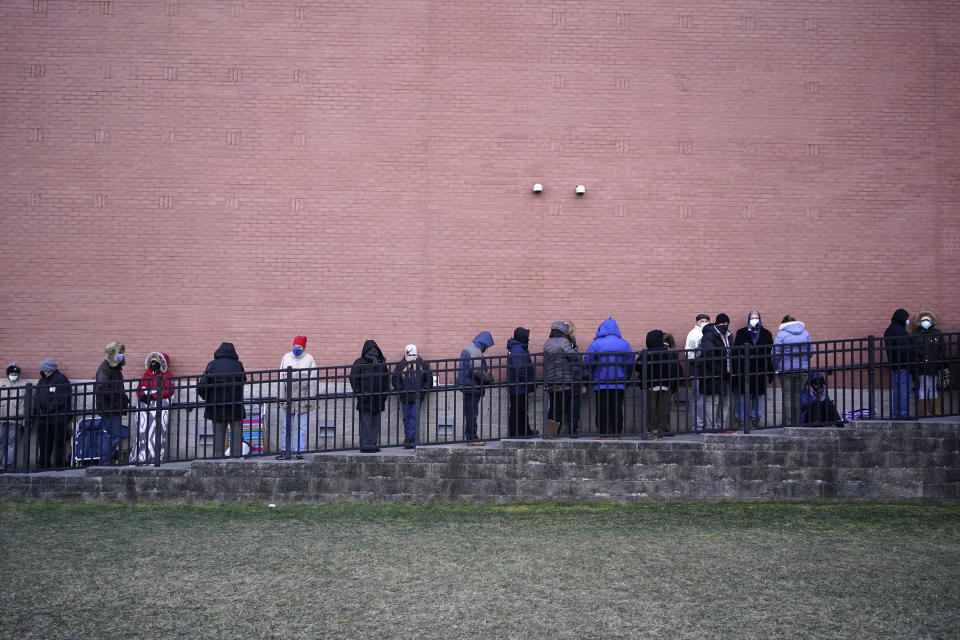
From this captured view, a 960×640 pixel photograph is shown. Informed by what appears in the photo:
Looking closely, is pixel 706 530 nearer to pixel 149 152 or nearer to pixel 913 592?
pixel 913 592

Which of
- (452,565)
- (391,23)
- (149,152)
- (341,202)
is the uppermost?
(391,23)

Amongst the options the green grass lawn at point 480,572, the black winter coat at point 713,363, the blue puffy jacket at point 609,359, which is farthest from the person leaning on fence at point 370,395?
the black winter coat at point 713,363

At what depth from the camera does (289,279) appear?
491 inches

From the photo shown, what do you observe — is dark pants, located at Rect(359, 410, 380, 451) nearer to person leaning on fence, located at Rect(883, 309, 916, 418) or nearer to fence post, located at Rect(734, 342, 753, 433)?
fence post, located at Rect(734, 342, 753, 433)

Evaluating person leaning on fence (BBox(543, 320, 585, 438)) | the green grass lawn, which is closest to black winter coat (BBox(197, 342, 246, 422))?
the green grass lawn

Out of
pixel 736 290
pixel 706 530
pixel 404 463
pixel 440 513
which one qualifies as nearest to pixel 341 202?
pixel 404 463

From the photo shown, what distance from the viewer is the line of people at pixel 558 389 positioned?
995 cm

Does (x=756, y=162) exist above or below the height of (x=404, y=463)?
above

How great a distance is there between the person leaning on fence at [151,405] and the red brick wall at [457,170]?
0.52 m

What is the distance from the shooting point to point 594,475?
372 inches

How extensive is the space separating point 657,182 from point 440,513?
6852mm

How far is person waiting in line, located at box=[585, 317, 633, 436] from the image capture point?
32.6 ft

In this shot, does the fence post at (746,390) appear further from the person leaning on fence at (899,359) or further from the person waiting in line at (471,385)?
the person waiting in line at (471,385)

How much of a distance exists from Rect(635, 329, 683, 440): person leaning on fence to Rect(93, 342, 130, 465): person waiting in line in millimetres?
7017
